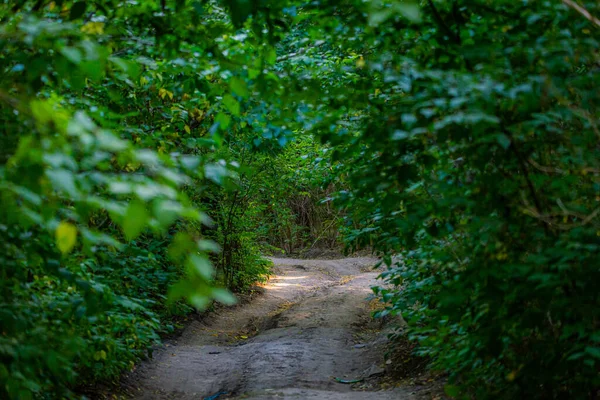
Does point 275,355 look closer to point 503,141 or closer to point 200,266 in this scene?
point 503,141

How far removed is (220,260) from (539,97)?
11.3 meters

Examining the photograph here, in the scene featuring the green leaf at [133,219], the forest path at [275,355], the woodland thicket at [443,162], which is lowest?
the forest path at [275,355]

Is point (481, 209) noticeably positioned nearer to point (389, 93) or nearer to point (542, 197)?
point (542, 197)

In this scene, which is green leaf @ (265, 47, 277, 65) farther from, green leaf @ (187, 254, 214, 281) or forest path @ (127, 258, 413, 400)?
forest path @ (127, 258, 413, 400)

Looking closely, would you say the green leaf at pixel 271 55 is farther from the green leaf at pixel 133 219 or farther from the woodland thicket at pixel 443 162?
the green leaf at pixel 133 219

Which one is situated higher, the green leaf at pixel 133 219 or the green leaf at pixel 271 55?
the green leaf at pixel 133 219

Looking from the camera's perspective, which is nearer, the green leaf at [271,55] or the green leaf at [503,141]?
the green leaf at [503,141]

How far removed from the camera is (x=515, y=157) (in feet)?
11.8

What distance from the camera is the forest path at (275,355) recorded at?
6773 millimetres

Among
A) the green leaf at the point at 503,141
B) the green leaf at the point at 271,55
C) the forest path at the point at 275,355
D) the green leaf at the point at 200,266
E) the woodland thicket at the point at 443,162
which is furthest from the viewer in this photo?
the forest path at the point at 275,355

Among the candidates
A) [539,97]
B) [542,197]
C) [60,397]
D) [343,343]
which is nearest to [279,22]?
[539,97]

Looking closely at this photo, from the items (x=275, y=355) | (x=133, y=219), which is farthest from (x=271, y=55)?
(x=275, y=355)

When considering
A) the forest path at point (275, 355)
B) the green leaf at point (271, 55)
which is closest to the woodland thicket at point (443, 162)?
the green leaf at point (271, 55)

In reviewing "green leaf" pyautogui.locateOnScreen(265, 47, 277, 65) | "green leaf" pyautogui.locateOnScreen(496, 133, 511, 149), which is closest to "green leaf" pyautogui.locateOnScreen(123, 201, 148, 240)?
"green leaf" pyautogui.locateOnScreen(496, 133, 511, 149)
